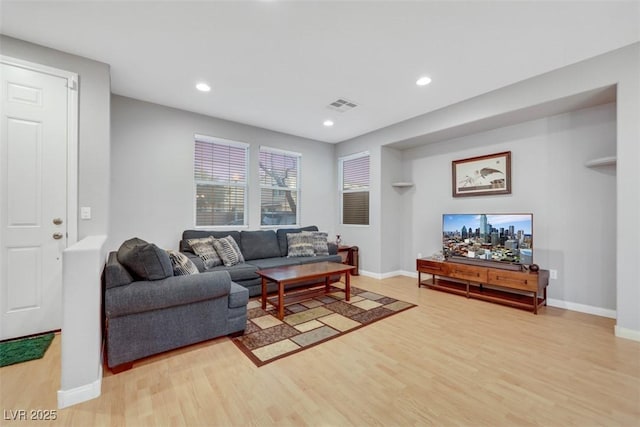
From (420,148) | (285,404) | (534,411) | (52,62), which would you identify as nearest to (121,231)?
(52,62)

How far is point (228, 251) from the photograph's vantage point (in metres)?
3.83

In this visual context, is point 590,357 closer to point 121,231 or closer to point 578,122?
point 578,122

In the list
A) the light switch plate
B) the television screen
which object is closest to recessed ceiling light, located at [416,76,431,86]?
the television screen

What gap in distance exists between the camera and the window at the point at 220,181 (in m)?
4.29

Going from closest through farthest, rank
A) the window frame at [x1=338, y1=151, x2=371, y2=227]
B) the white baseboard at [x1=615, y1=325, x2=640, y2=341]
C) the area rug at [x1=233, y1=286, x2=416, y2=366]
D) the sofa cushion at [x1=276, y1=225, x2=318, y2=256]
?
the area rug at [x1=233, y1=286, x2=416, y2=366] < the white baseboard at [x1=615, y1=325, x2=640, y2=341] < the sofa cushion at [x1=276, y1=225, x2=318, y2=256] < the window frame at [x1=338, y1=151, x2=371, y2=227]

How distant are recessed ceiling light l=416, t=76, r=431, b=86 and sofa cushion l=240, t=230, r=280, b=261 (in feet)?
10.3

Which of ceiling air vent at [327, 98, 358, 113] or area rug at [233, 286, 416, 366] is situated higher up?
ceiling air vent at [327, 98, 358, 113]

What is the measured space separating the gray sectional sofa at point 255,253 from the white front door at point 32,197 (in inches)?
53.2

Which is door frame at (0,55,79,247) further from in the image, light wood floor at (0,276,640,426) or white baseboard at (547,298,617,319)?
white baseboard at (547,298,617,319)

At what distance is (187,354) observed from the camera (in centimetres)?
225

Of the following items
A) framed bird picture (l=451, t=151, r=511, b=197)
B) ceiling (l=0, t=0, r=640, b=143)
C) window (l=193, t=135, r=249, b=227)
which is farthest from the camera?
window (l=193, t=135, r=249, b=227)

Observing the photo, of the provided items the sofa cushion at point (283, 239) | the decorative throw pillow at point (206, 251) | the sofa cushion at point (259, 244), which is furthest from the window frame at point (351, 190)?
the decorative throw pillow at point (206, 251)

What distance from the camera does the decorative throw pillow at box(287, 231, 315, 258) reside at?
4.60m

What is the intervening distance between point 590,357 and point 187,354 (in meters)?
3.29
